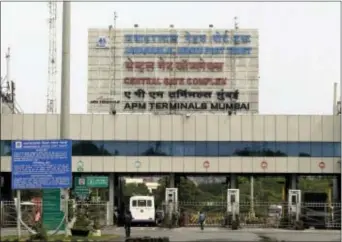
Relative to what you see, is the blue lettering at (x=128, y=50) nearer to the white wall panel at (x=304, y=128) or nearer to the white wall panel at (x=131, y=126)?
the white wall panel at (x=131, y=126)

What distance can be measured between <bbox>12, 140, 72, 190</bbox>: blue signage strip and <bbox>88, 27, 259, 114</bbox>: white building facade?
31918 millimetres

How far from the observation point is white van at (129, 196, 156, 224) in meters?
50.9

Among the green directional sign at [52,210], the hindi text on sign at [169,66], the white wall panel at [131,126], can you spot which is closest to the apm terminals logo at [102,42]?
the hindi text on sign at [169,66]

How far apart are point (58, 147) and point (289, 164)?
112 ft

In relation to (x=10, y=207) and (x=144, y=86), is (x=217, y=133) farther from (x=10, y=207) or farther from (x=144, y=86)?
(x=10, y=207)

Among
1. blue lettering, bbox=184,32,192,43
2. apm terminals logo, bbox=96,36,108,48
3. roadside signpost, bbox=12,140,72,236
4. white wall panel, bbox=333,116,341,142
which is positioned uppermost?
blue lettering, bbox=184,32,192,43

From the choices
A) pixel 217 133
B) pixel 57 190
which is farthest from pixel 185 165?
pixel 57 190

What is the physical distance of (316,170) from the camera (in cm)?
5359

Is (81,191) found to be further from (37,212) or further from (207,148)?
(207,148)

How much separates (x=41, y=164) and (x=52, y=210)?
317 cm

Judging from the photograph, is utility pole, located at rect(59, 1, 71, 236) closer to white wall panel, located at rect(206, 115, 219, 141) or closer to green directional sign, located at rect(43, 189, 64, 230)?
green directional sign, located at rect(43, 189, 64, 230)

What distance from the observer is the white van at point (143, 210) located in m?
50.9

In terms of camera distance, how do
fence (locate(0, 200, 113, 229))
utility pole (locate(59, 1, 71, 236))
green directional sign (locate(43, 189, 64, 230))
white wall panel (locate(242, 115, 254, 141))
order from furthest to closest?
1. white wall panel (locate(242, 115, 254, 141))
2. fence (locate(0, 200, 113, 229))
3. green directional sign (locate(43, 189, 64, 230))
4. utility pole (locate(59, 1, 71, 236))

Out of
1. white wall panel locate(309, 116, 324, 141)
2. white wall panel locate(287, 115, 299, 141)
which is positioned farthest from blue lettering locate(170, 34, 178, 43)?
white wall panel locate(309, 116, 324, 141)
